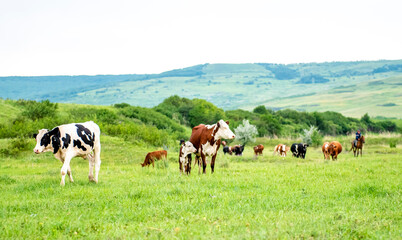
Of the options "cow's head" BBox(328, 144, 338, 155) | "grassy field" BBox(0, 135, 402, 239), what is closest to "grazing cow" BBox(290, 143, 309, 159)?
"cow's head" BBox(328, 144, 338, 155)

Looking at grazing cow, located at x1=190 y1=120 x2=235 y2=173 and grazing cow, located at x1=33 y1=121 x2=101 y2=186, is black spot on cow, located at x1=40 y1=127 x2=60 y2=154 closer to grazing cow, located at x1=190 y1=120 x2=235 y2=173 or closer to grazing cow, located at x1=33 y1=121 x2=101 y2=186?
grazing cow, located at x1=33 y1=121 x2=101 y2=186

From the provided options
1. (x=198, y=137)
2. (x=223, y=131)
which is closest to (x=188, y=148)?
(x=198, y=137)

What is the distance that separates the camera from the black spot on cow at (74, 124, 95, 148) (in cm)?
1346

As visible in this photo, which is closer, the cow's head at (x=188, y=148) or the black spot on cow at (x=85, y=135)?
the black spot on cow at (x=85, y=135)

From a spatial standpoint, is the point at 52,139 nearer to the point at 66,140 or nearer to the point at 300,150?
the point at 66,140

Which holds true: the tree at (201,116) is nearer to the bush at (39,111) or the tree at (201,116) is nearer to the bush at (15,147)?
the bush at (39,111)

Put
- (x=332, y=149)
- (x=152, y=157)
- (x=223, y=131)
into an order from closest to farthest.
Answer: (x=223, y=131) → (x=152, y=157) → (x=332, y=149)

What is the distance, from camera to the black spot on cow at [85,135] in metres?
13.5

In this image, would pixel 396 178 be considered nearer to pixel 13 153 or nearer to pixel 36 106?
pixel 13 153

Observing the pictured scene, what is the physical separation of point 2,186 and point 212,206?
828 centimetres

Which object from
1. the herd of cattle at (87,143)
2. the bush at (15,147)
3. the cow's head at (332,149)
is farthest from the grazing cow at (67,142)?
the cow's head at (332,149)

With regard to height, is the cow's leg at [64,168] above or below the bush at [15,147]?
above

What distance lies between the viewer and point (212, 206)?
9.02 metres

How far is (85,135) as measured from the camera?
13.6m
